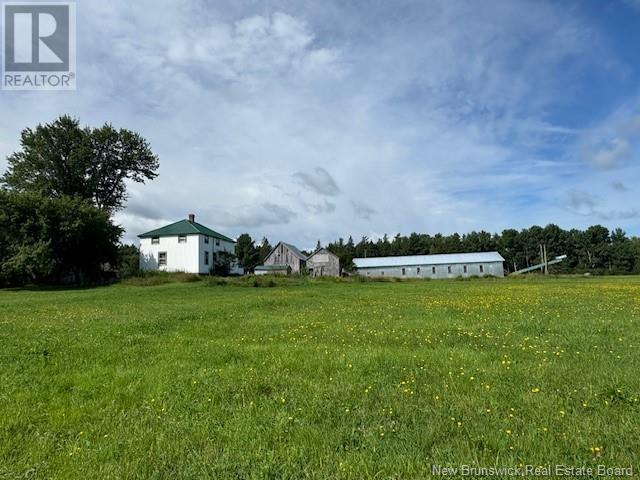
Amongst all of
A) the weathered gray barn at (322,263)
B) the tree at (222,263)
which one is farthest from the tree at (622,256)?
the tree at (222,263)

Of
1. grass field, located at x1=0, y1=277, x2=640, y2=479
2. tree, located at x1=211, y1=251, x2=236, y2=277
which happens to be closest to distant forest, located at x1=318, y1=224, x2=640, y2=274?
tree, located at x1=211, y1=251, x2=236, y2=277

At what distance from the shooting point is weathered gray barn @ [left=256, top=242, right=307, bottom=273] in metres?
69.4

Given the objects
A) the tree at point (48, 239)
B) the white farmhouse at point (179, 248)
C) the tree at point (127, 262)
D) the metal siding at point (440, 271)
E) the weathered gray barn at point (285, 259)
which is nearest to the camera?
the tree at point (48, 239)

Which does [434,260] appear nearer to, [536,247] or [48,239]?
[536,247]

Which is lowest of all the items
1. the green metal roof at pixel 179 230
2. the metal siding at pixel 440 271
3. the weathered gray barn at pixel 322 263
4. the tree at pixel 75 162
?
the metal siding at pixel 440 271

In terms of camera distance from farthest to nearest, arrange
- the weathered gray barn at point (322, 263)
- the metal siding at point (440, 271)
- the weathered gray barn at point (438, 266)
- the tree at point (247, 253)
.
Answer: the tree at point (247, 253), the weathered gray barn at point (438, 266), the metal siding at point (440, 271), the weathered gray barn at point (322, 263)

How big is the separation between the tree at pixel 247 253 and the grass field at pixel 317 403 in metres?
73.1

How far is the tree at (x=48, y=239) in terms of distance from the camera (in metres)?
36.7

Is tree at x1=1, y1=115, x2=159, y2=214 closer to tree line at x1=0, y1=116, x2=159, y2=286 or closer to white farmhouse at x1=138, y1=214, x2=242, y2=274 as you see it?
tree line at x1=0, y1=116, x2=159, y2=286

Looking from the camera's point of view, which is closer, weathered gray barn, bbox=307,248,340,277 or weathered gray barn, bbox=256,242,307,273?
weathered gray barn, bbox=256,242,307,273

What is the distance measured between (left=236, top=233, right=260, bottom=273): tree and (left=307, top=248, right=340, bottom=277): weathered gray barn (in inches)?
588

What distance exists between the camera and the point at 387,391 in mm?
5270

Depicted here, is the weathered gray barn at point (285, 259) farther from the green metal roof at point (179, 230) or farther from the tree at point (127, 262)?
the tree at point (127, 262)

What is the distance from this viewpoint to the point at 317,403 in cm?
493
